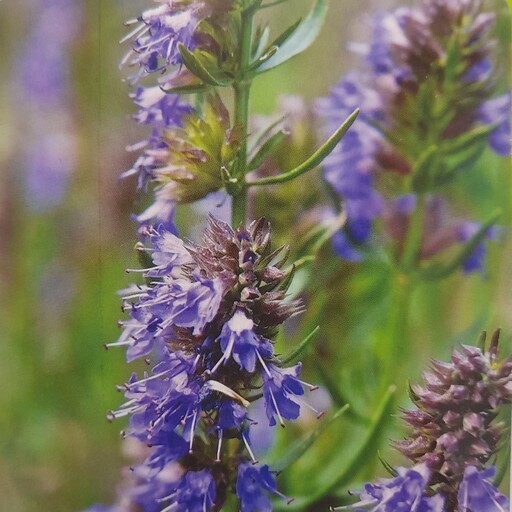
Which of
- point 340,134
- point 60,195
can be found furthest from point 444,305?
point 60,195

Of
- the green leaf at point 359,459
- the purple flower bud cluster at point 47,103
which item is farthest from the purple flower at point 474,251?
the purple flower bud cluster at point 47,103

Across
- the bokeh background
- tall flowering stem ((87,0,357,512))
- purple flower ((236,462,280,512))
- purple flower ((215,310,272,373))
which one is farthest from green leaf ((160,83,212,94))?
purple flower ((236,462,280,512))

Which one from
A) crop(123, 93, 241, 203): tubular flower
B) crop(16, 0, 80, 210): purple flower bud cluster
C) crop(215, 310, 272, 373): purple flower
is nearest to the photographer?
crop(215, 310, 272, 373): purple flower

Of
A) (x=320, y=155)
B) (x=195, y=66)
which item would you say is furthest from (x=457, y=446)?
(x=195, y=66)

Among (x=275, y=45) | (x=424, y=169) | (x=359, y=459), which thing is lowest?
(x=359, y=459)

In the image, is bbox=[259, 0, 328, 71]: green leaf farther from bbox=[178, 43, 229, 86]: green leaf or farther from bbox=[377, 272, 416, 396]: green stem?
bbox=[377, 272, 416, 396]: green stem

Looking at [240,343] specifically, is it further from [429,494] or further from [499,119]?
[499,119]

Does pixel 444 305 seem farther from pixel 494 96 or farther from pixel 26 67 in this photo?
pixel 26 67
